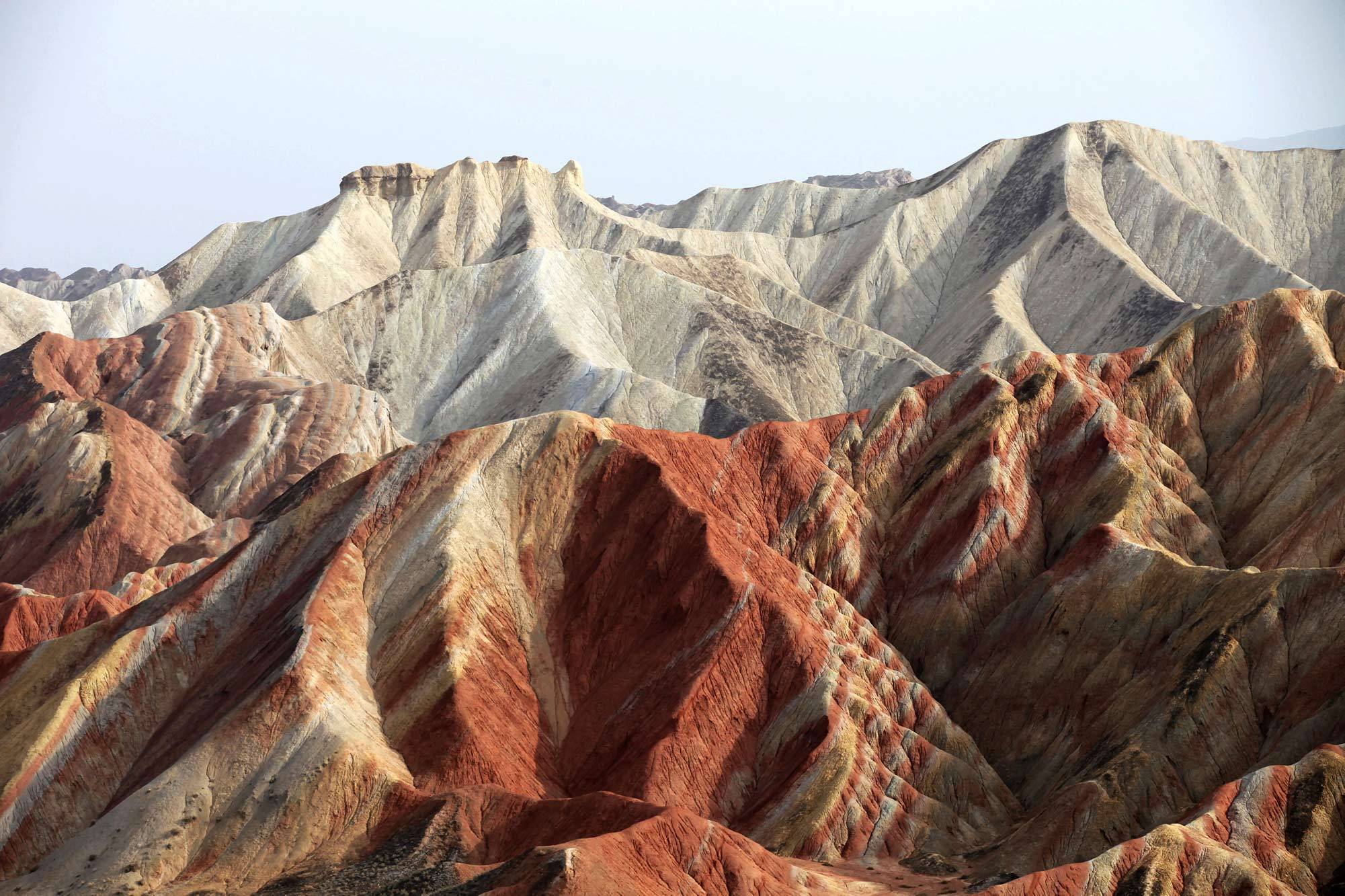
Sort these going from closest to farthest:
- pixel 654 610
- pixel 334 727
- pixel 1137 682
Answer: pixel 334 727
pixel 1137 682
pixel 654 610

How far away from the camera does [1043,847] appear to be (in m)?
58.6

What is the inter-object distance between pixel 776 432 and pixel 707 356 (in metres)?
81.3

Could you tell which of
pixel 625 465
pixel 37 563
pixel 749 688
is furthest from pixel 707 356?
pixel 749 688

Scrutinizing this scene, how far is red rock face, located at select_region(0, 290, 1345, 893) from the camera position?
5750cm

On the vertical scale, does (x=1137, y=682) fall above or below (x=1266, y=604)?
below

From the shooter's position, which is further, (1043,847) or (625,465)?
(625,465)

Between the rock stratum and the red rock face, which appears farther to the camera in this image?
the red rock face

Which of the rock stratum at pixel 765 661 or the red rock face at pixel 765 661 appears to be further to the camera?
the red rock face at pixel 765 661

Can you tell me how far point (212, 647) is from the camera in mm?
72500

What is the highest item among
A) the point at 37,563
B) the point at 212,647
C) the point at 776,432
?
the point at 776,432

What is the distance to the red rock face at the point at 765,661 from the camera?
5750cm

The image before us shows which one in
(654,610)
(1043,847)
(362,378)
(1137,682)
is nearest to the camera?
(1043,847)

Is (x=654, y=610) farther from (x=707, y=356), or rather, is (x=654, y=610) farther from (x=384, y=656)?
(x=707, y=356)

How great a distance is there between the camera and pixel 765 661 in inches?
2795
